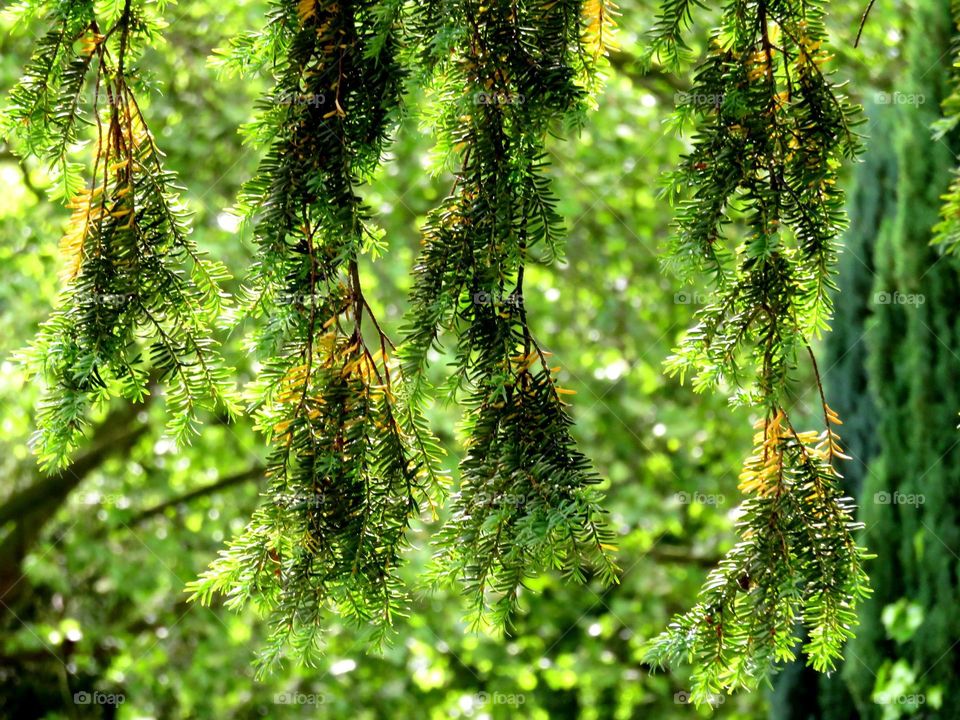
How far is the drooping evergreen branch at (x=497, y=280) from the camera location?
112 cm

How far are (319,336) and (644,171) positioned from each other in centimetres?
428

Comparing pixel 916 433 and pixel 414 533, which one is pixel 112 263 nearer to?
pixel 916 433

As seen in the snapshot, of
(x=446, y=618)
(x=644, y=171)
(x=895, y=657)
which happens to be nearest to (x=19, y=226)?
(x=446, y=618)

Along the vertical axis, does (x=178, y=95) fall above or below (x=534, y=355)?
above

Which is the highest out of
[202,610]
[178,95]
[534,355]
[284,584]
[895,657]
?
[178,95]

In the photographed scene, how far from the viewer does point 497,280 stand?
1125 mm

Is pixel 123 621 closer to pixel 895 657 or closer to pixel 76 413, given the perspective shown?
pixel 895 657

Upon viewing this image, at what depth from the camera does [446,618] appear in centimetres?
484

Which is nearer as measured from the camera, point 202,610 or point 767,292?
point 767,292

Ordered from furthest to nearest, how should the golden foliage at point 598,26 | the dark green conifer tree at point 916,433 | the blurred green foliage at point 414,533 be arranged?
the blurred green foliage at point 414,533 → the dark green conifer tree at point 916,433 → the golden foliage at point 598,26

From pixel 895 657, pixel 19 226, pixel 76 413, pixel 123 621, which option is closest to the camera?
pixel 76 413

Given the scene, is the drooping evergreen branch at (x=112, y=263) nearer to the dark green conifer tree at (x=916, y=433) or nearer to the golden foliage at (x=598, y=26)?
the golden foliage at (x=598, y=26)

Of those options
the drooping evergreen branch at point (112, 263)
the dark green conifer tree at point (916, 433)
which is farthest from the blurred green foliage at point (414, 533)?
the drooping evergreen branch at point (112, 263)

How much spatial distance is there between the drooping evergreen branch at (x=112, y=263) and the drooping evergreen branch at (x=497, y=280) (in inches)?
10.3
